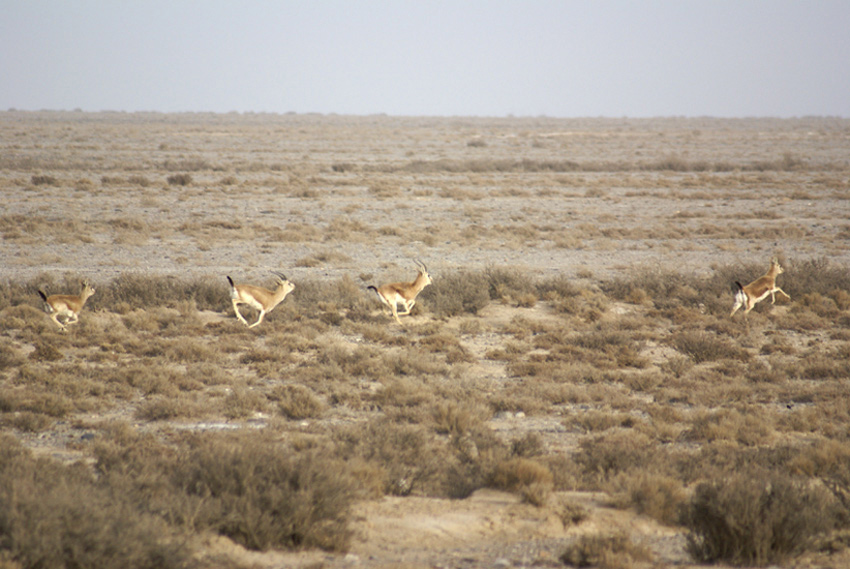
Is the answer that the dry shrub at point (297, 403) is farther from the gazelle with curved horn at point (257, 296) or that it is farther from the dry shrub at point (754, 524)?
the dry shrub at point (754, 524)

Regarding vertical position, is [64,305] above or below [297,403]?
above

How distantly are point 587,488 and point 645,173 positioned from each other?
1557 inches

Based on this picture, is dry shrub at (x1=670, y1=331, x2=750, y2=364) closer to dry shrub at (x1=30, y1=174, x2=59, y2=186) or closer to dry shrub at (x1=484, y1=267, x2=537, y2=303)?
dry shrub at (x1=484, y1=267, x2=537, y2=303)

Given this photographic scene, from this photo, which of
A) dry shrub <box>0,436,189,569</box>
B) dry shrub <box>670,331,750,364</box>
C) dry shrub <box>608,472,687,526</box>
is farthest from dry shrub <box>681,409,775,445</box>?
dry shrub <box>0,436,189,569</box>

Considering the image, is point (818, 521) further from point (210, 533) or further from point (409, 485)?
point (210, 533)

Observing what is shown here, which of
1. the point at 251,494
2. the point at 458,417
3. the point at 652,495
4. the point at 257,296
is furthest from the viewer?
the point at 257,296

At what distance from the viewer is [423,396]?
891 cm

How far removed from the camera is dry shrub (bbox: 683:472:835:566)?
484cm

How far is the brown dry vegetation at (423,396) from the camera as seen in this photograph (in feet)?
16.1

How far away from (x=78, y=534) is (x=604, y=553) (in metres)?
3.28

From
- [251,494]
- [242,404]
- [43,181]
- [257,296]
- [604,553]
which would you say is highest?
[43,181]

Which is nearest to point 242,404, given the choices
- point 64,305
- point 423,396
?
point 423,396

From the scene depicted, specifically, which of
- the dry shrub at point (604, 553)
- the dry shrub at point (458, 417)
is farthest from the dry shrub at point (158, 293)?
the dry shrub at point (604, 553)

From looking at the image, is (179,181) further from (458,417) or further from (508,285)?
(458,417)
